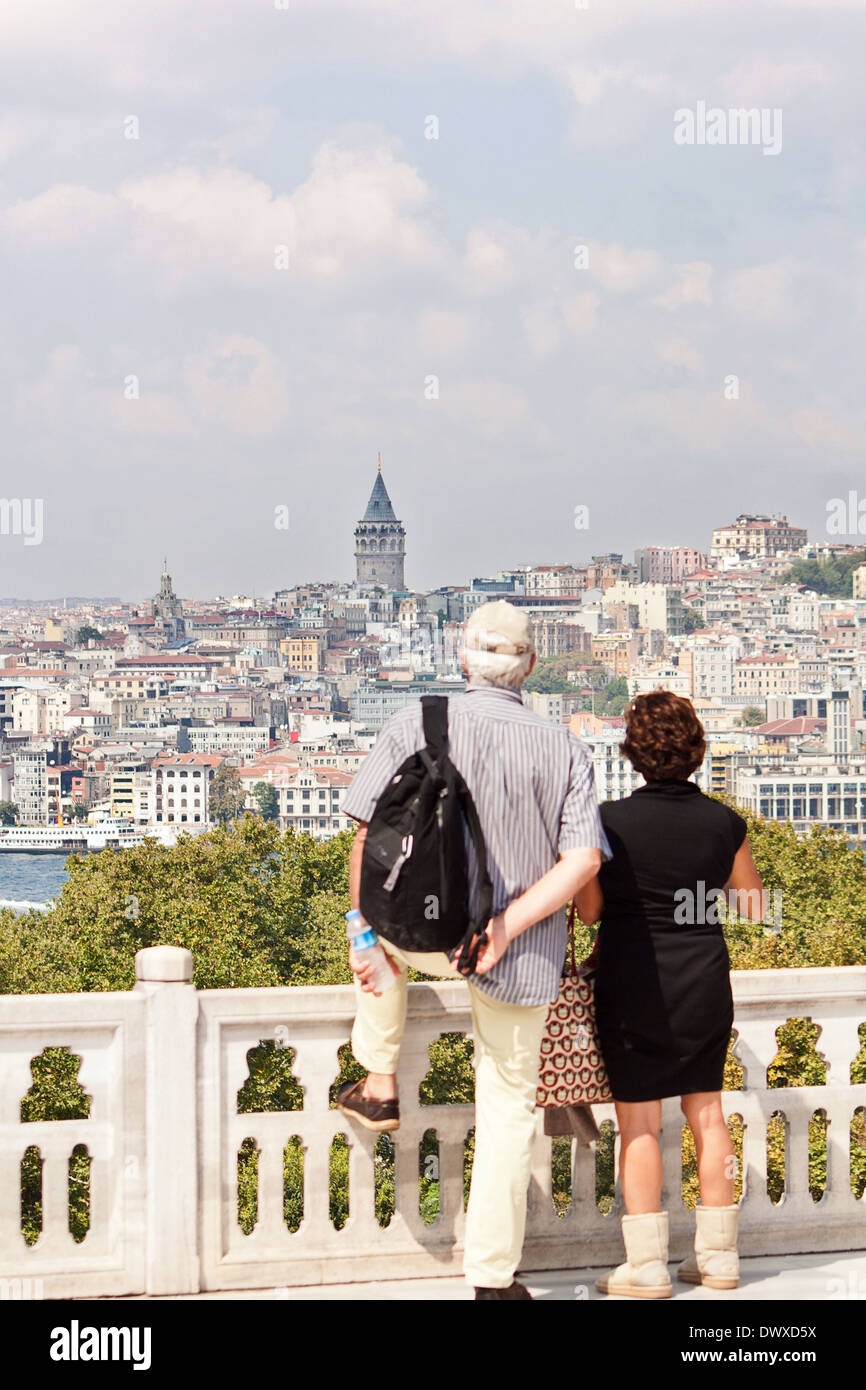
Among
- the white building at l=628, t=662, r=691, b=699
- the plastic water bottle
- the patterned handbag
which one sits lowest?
the white building at l=628, t=662, r=691, b=699

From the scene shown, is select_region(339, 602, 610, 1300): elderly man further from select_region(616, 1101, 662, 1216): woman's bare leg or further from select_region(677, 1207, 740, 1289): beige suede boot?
select_region(677, 1207, 740, 1289): beige suede boot

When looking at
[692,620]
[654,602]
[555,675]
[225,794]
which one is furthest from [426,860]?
[654,602]

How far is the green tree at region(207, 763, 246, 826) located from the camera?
11012cm

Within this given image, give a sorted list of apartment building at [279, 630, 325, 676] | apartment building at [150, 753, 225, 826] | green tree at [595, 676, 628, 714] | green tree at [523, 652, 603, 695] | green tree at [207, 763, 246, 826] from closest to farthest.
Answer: green tree at [207, 763, 246, 826] → apartment building at [150, 753, 225, 826] → green tree at [595, 676, 628, 714] → green tree at [523, 652, 603, 695] → apartment building at [279, 630, 325, 676]

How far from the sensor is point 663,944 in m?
3.05

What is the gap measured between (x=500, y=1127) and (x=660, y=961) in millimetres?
398

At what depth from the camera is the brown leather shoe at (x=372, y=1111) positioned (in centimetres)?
308

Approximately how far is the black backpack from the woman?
0.28 meters

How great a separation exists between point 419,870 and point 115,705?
14025 centimetres

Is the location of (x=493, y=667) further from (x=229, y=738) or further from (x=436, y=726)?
(x=229, y=738)

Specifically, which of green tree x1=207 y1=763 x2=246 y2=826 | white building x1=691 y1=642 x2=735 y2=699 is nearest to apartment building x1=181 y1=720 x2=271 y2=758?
green tree x1=207 y1=763 x2=246 y2=826

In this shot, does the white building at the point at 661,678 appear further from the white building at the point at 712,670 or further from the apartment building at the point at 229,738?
the apartment building at the point at 229,738

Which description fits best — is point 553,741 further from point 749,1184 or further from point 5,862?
point 5,862
